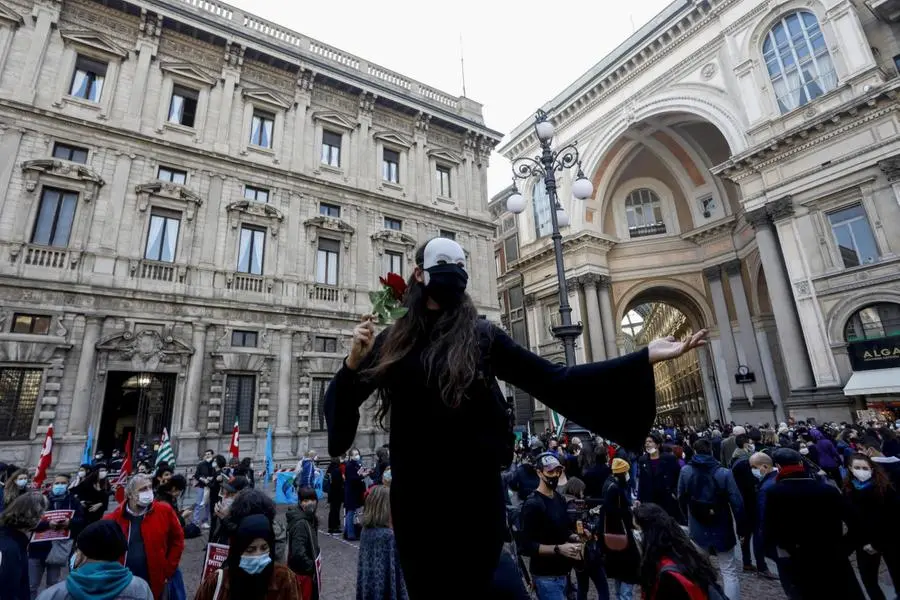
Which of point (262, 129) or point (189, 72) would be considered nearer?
point (189, 72)

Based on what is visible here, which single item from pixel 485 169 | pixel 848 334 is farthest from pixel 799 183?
pixel 485 169

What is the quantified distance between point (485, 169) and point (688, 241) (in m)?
13.8

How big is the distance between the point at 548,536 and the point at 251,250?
15.3m

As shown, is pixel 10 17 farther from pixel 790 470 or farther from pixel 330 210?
Answer: pixel 790 470

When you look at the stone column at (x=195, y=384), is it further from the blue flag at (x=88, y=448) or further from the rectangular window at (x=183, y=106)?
the rectangular window at (x=183, y=106)

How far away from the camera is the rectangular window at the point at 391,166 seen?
21.0m

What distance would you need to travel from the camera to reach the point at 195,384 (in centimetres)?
1416

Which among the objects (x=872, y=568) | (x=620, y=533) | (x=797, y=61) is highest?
(x=797, y=61)

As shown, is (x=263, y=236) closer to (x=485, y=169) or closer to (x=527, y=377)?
(x=485, y=169)

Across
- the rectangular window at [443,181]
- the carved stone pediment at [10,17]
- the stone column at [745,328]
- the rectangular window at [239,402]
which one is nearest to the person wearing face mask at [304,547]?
the rectangular window at [239,402]

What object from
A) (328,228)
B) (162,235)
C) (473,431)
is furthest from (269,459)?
(473,431)

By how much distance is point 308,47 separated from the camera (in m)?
19.6

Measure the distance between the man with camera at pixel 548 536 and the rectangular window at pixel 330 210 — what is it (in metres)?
A: 16.0

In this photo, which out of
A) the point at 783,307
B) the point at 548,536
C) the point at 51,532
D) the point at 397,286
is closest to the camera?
the point at 397,286
